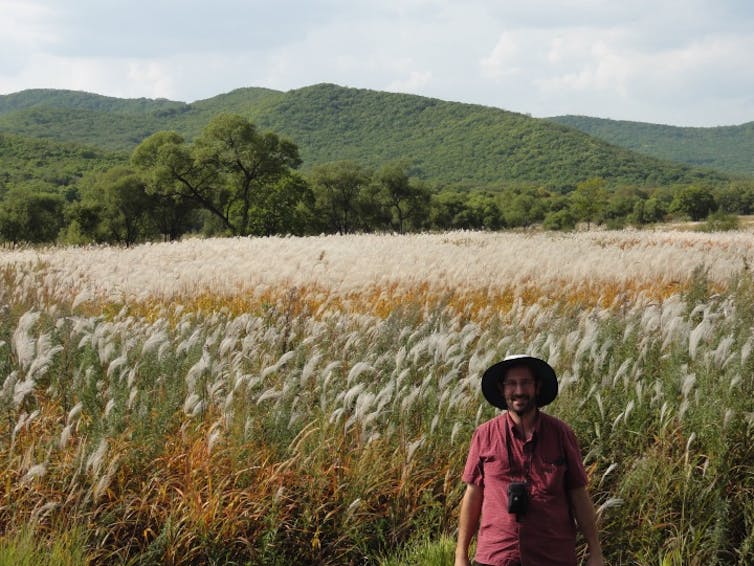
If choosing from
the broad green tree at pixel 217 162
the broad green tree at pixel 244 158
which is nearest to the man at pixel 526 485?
the broad green tree at pixel 217 162

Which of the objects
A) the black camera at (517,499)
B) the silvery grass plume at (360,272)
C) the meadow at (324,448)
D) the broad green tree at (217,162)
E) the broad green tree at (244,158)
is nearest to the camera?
the black camera at (517,499)

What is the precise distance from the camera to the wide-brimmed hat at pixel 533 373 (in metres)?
2.82

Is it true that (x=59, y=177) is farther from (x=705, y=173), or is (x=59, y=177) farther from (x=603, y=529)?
(x=705, y=173)

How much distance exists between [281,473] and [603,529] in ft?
5.98

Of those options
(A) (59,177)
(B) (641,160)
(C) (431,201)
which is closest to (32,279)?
(C) (431,201)

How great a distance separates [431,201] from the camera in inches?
3051

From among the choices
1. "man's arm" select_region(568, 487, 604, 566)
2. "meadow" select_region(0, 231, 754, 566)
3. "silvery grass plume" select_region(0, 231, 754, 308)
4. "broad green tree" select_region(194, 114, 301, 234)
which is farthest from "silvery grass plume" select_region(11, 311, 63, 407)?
"broad green tree" select_region(194, 114, 301, 234)

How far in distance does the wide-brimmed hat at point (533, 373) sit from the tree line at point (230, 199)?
2458 cm

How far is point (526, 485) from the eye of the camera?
265 centimetres

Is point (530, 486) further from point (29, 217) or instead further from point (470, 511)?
point (29, 217)

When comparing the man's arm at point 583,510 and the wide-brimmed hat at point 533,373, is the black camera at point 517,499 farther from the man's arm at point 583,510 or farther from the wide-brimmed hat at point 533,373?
the wide-brimmed hat at point 533,373

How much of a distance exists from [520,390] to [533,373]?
0.35 feet

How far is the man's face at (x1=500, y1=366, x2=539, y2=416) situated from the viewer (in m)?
2.77

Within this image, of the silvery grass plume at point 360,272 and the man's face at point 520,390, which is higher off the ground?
the man's face at point 520,390
